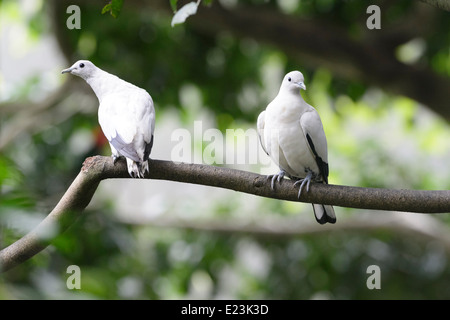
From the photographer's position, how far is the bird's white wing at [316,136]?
1.03 meters

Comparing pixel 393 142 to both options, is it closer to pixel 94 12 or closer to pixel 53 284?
pixel 94 12

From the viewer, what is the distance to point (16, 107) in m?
3.30

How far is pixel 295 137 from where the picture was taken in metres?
1.08

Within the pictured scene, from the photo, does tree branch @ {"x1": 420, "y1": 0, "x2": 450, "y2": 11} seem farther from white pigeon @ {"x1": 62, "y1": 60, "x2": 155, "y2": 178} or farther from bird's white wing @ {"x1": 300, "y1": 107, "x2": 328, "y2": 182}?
white pigeon @ {"x1": 62, "y1": 60, "x2": 155, "y2": 178}

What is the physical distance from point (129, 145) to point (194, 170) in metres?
0.11

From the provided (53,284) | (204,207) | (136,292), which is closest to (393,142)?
(204,207)

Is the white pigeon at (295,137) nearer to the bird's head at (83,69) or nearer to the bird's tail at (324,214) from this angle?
the bird's tail at (324,214)

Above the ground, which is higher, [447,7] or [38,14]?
[38,14]

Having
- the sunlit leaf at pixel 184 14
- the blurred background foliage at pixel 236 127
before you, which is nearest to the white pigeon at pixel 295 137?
the sunlit leaf at pixel 184 14

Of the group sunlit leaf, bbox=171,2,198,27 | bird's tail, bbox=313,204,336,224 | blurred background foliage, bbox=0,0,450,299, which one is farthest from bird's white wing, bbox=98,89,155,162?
blurred background foliage, bbox=0,0,450,299

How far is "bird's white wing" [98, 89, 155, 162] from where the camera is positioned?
2.96 ft

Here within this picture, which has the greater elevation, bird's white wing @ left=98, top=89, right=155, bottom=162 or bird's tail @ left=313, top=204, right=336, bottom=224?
bird's white wing @ left=98, top=89, right=155, bottom=162

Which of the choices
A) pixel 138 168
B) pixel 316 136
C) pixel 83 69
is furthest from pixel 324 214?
pixel 83 69

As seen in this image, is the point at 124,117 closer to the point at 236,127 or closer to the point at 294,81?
the point at 294,81
